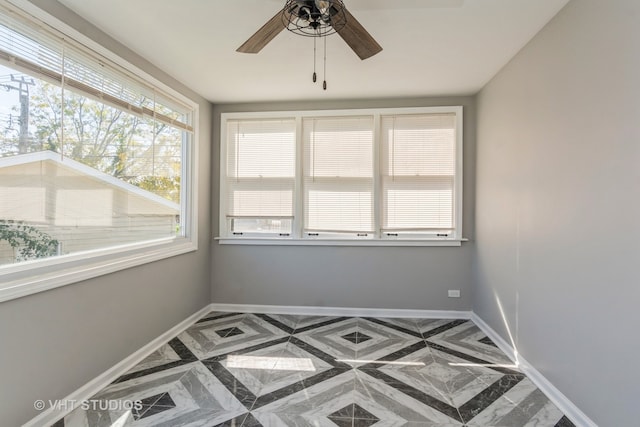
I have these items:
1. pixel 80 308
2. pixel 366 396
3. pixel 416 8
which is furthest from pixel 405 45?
pixel 80 308

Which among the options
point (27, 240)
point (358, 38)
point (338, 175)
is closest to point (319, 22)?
point (358, 38)

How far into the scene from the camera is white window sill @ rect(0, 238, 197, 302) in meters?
1.71

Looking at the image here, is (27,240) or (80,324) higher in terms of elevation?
(27,240)

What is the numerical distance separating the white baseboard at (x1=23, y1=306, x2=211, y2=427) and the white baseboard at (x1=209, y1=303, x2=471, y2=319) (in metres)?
0.72

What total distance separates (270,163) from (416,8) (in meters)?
2.31

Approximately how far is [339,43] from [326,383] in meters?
2.54

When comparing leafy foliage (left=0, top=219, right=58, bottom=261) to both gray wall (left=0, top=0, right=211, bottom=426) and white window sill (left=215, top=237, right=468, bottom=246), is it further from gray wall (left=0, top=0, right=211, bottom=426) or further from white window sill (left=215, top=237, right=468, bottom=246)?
white window sill (left=215, top=237, right=468, bottom=246)

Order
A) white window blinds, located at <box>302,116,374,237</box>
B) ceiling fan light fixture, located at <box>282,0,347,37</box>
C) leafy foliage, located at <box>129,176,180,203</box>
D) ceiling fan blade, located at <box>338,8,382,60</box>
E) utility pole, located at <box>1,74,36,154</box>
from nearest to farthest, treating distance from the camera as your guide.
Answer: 1. ceiling fan light fixture, located at <box>282,0,347,37</box>
2. ceiling fan blade, located at <box>338,8,382,60</box>
3. utility pole, located at <box>1,74,36,154</box>
4. leafy foliage, located at <box>129,176,180,203</box>
5. white window blinds, located at <box>302,116,374,237</box>

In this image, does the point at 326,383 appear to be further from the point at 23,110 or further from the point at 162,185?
the point at 23,110

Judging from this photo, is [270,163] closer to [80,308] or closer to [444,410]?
[80,308]

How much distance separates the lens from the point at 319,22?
1651 millimetres

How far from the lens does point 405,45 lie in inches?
97.1

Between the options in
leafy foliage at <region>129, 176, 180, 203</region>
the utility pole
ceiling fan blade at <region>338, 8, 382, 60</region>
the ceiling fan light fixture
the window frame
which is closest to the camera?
the ceiling fan light fixture

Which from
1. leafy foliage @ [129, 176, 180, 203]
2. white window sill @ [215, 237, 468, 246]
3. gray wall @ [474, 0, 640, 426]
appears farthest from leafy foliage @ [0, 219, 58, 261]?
gray wall @ [474, 0, 640, 426]
